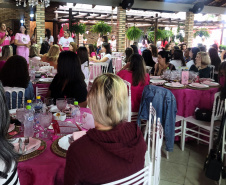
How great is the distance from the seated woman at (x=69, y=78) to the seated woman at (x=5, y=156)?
64.9 inches

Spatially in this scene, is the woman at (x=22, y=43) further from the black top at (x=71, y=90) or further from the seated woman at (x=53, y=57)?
the black top at (x=71, y=90)

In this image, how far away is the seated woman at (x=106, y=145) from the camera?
3.63ft

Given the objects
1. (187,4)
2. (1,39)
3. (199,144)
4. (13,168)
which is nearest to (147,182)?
(13,168)

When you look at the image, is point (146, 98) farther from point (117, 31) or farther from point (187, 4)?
point (187, 4)

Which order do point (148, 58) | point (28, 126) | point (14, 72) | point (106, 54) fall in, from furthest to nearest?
point (106, 54) → point (148, 58) → point (14, 72) → point (28, 126)

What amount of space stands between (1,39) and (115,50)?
14.4ft

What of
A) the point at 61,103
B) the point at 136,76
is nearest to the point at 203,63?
the point at 136,76

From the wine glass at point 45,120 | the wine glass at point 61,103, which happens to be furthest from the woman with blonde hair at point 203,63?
the wine glass at point 45,120

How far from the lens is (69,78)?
8.84 ft

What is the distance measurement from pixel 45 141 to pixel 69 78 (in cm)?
112

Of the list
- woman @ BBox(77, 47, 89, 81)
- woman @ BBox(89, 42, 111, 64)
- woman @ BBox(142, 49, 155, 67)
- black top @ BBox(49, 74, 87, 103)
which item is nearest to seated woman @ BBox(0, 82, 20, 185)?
black top @ BBox(49, 74, 87, 103)

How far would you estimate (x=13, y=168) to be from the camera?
1021mm

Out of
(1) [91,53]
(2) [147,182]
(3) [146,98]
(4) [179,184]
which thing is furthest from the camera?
(1) [91,53]

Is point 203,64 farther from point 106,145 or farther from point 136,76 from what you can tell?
point 106,145
